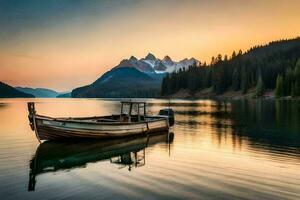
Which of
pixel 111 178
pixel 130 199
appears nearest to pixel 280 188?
pixel 130 199

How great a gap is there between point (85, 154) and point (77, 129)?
6.97m

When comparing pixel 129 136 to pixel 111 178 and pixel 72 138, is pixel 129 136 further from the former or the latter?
pixel 111 178

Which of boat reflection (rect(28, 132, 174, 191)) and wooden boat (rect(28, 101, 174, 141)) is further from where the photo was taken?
wooden boat (rect(28, 101, 174, 141))

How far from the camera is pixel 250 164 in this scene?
27.0 metres

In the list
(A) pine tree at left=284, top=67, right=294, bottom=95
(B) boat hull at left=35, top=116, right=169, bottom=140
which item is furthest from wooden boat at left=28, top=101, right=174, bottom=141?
(A) pine tree at left=284, top=67, right=294, bottom=95

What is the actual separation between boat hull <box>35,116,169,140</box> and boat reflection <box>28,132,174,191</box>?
2.68 ft

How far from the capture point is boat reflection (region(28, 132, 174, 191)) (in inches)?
1041

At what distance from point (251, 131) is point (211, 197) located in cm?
3461

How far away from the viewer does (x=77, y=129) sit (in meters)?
38.2

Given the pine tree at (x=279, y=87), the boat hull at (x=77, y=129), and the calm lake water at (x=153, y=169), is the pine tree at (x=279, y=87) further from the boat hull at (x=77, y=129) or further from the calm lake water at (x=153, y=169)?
the boat hull at (x=77, y=129)

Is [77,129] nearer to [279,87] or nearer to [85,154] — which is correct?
[85,154]

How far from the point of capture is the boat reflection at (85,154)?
26.4 m

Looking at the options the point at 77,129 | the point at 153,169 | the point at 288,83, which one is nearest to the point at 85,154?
the point at 77,129

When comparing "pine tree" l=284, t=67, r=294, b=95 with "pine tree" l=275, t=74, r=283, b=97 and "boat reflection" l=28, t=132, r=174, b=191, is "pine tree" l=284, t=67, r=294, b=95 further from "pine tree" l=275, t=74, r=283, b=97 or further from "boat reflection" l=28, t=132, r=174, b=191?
"boat reflection" l=28, t=132, r=174, b=191
